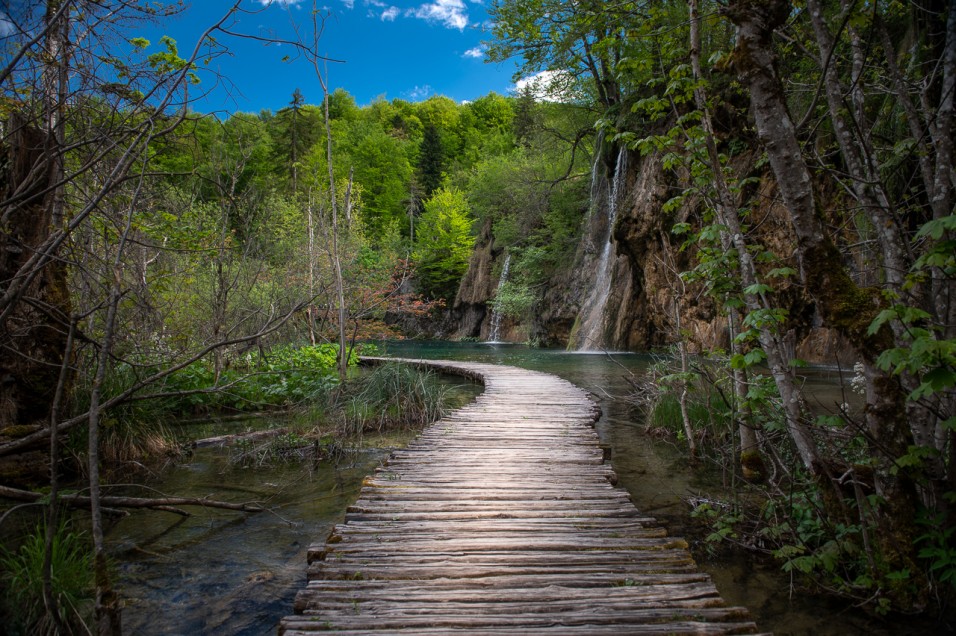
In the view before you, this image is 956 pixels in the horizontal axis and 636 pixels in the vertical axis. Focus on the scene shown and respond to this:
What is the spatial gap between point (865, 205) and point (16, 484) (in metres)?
6.70

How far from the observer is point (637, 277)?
57.1 ft

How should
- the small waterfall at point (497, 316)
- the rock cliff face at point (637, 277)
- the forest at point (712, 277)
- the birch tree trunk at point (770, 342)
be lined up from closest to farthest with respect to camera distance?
the forest at point (712, 277) < the birch tree trunk at point (770, 342) < the rock cliff face at point (637, 277) < the small waterfall at point (497, 316)

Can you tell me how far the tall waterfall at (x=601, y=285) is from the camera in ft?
59.4

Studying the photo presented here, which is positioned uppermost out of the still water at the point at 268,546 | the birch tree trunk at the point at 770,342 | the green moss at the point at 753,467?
the birch tree trunk at the point at 770,342

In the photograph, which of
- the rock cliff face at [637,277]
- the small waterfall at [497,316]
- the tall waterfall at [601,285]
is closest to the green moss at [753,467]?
the rock cliff face at [637,277]

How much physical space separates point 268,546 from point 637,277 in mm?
15806

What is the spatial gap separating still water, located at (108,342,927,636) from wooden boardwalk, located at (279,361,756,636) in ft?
1.98

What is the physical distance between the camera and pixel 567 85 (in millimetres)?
17047

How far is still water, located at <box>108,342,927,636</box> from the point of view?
2.79 meters

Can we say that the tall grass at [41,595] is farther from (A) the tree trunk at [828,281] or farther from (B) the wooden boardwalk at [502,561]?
(A) the tree trunk at [828,281]

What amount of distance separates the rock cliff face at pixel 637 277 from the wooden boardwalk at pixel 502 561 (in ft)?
9.06

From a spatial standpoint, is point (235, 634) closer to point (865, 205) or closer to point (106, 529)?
point (106, 529)

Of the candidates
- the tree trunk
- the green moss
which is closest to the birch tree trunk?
the tree trunk

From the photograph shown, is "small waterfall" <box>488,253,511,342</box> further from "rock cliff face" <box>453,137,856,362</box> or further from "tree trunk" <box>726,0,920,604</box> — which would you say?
"tree trunk" <box>726,0,920,604</box>
